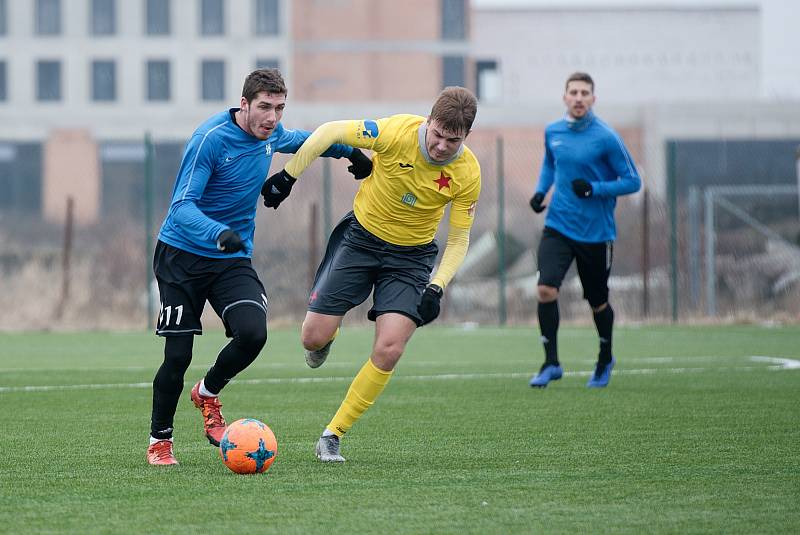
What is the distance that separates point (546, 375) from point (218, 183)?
4272 millimetres

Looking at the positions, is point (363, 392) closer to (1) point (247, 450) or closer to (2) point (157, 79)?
(1) point (247, 450)

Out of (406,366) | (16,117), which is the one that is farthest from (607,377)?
(16,117)

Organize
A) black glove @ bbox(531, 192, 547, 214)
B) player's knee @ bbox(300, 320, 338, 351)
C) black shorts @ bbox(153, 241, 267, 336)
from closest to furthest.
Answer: black shorts @ bbox(153, 241, 267, 336) → player's knee @ bbox(300, 320, 338, 351) → black glove @ bbox(531, 192, 547, 214)

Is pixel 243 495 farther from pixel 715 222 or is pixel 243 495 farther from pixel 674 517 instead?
pixel 715 222

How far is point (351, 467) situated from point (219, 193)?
1597mm

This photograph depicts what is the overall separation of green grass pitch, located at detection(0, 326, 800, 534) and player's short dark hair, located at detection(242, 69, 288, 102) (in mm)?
1841

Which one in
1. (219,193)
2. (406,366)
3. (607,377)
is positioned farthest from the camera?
(406,366)

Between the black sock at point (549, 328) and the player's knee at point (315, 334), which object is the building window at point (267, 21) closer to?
the black sock at point (549, 328)

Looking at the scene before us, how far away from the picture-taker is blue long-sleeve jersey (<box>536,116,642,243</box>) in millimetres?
10781

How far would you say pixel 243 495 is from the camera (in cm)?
564

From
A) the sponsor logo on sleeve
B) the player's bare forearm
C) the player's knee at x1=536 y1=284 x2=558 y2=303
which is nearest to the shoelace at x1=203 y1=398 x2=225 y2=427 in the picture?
the player's bare forearm

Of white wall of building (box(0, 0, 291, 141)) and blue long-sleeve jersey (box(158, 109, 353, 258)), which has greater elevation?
white wall of building (box(0, 0, 291, 141))

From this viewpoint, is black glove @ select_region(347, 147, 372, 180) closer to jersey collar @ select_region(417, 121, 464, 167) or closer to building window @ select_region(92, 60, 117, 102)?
jersey collar @ select_region(417, 121, 464, 167)

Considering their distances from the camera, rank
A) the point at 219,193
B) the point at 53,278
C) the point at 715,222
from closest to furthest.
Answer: the point at 219,193, the point at 53,278, the point at 715,222
